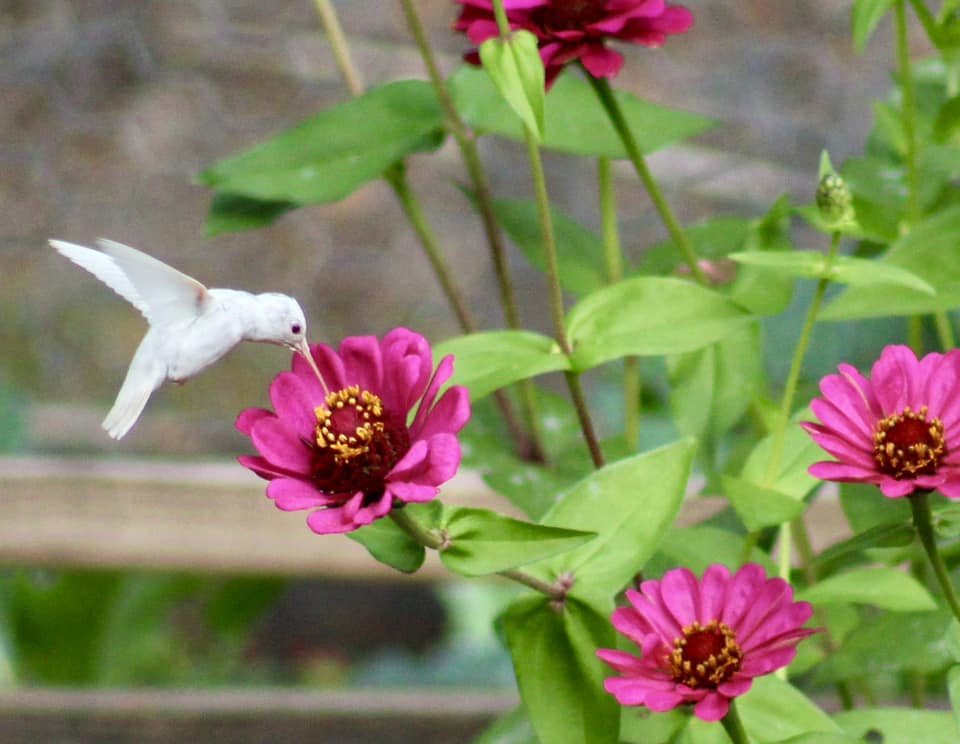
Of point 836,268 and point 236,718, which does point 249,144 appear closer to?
point 236,718

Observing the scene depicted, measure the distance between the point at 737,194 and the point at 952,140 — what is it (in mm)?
848

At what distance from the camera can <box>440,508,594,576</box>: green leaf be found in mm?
236

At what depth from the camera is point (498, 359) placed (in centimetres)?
31

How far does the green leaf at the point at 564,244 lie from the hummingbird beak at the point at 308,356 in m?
0.18

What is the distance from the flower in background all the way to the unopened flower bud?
0.20 ft

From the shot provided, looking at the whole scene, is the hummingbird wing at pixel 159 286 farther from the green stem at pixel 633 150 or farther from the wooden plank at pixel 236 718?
the wooden plank at pixel 236 718

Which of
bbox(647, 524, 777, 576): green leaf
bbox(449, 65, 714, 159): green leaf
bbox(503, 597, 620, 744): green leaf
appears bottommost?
bbox(647, 524, 777, 576): green leaf

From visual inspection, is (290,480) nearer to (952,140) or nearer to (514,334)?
(514,334)

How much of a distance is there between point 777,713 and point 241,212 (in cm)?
25

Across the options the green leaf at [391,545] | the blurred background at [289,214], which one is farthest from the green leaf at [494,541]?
the blurred background at [289,214]

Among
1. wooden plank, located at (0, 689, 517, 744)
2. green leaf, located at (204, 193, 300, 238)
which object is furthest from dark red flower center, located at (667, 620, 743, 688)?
wooden plank, located at (0, 689, 517, 744)

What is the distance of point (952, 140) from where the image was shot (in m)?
0.42

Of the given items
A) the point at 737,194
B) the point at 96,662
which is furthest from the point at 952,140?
the point at 737,194

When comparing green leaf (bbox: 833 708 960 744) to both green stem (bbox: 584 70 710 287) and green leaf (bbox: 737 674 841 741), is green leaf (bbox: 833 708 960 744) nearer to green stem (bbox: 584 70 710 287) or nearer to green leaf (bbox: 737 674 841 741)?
green leaf (bbox: 737 674 841 741)
